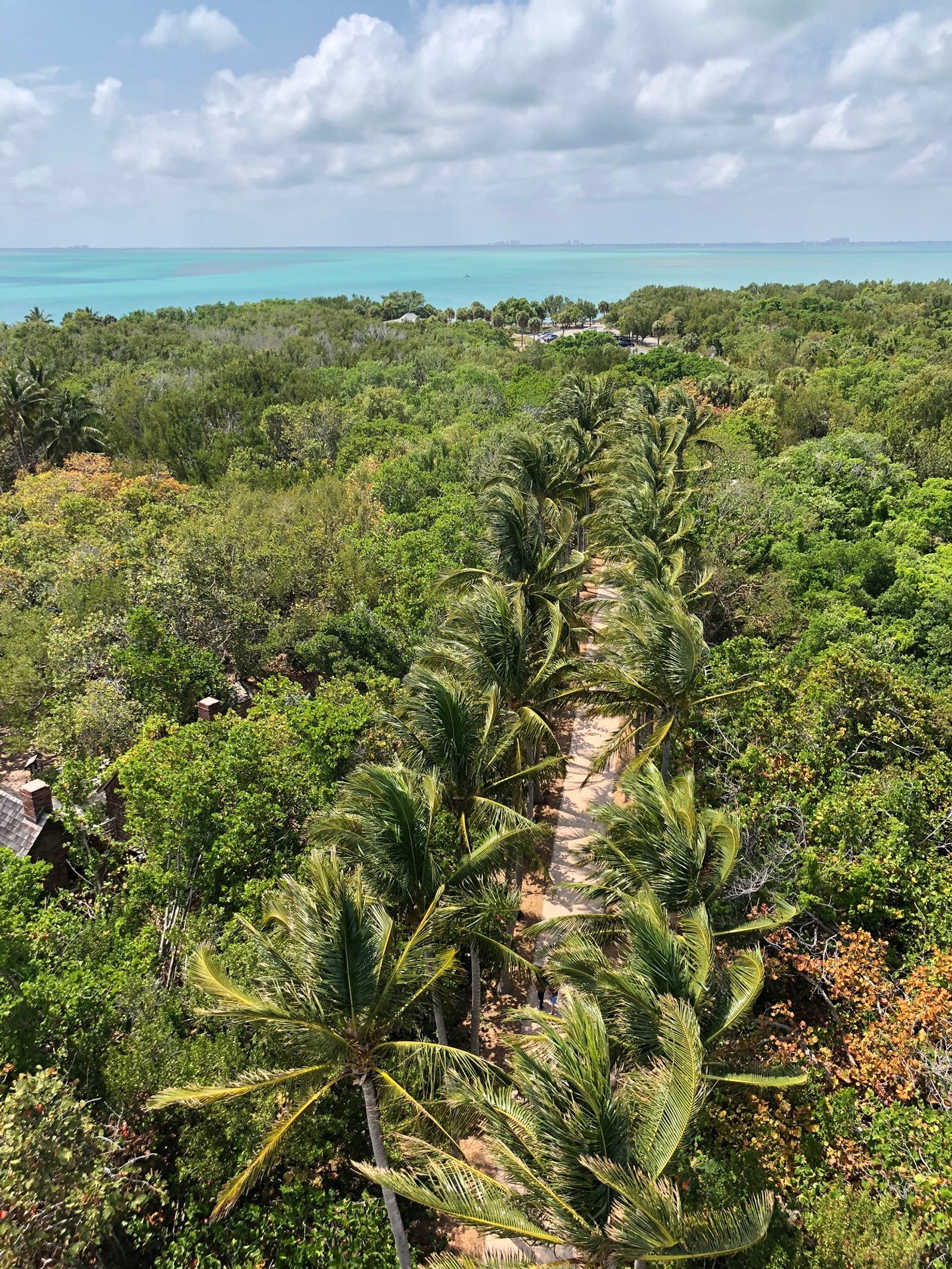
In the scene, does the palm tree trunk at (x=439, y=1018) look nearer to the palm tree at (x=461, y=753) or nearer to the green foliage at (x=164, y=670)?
the palm tree at (x=461, y=753)

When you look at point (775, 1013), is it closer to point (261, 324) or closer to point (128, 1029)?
point (128, 1029)

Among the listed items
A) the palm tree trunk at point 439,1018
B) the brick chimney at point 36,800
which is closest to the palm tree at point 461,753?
the palm tree trunk at point 439,1018

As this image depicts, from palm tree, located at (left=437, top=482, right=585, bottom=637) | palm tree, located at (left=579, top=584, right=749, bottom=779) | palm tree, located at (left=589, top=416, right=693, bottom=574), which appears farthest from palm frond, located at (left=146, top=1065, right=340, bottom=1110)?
palm tree, located at (left=589, top=416, right=693, bottom=574)

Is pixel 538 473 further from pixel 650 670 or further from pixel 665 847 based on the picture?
pixel 665 847

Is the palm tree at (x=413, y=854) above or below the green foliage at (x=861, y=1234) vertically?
above

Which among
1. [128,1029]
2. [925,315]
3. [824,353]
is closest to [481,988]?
[128,1029]
